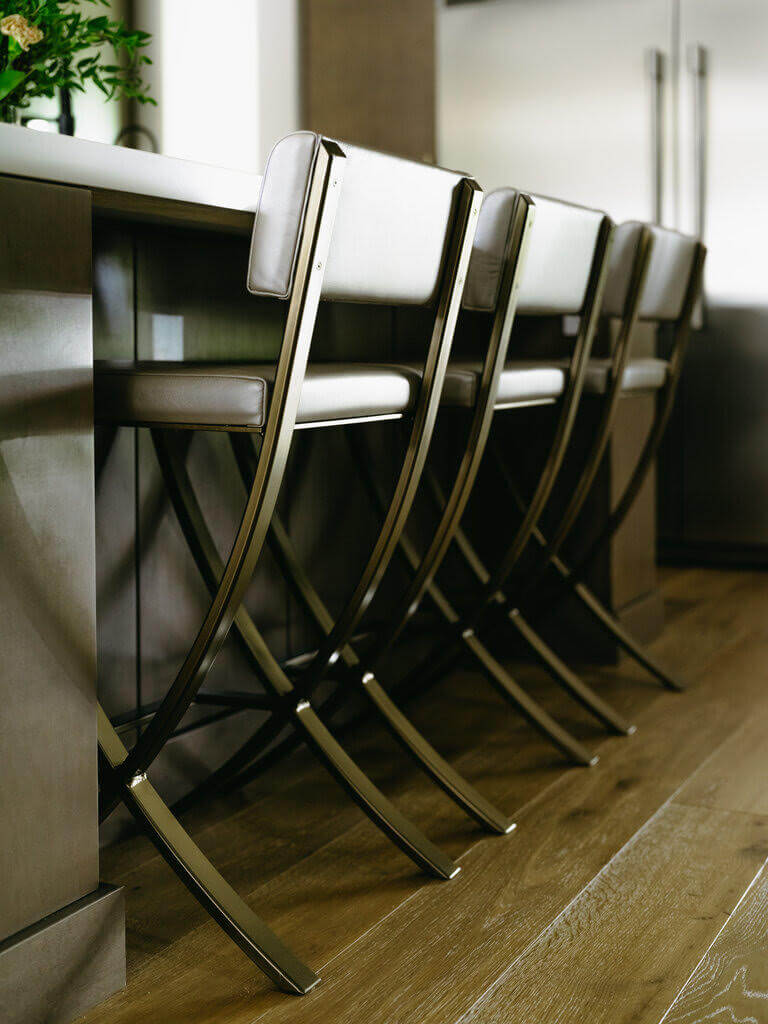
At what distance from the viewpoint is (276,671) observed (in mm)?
1684

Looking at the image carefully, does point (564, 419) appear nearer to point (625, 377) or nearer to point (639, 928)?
point (625, 377)

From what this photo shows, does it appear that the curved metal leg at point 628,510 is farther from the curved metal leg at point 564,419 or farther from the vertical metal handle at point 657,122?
the vertical metal handle at point 657,122

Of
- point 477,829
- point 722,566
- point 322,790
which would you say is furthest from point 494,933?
point 722,566

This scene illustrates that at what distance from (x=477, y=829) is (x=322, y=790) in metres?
0.29

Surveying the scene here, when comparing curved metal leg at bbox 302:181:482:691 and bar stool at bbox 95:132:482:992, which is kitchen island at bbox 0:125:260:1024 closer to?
bar stool at bbox 95:132:482:992

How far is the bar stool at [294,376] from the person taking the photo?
50.2 inches

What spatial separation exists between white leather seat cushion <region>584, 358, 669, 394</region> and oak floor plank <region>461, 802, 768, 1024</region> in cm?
85

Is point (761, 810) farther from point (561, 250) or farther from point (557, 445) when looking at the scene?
point (561, 250)

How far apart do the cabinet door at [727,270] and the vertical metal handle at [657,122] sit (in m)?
0.07

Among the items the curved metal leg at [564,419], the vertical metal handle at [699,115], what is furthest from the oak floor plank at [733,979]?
the vertical metal handle at [699,115]

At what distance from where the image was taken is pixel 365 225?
136cm

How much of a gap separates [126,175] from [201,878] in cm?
78

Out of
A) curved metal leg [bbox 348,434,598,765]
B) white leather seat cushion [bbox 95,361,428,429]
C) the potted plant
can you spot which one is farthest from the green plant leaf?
curved metal leg [bbox 348,434,598,765]

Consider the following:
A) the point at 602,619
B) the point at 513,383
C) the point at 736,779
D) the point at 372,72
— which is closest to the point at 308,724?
the point at 513,383
